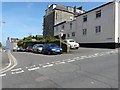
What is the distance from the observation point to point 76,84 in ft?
26.8

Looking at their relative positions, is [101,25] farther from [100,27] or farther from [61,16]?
[61,16]

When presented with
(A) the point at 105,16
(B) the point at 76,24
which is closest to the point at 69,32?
(B) the point at 76,24

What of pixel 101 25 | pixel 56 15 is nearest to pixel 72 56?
pixel 101 25

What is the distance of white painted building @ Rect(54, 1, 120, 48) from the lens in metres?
32.9

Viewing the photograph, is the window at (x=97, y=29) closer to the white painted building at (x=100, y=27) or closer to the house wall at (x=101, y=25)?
the white painted building at (x=100, y=27)

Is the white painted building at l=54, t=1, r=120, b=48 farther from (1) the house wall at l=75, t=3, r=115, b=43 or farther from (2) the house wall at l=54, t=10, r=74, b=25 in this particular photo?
(2) the house wall at l=54, t=10, r=74, b=25

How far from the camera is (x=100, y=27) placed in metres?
36.6

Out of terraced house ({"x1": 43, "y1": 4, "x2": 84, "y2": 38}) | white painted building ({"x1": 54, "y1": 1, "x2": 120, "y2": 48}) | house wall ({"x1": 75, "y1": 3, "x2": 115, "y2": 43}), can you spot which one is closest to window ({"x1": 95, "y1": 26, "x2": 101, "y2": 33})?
white painted building ({"x1": 54, "y1": 1, "x2": 120, "y2": 48})

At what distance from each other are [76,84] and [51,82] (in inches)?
44.8

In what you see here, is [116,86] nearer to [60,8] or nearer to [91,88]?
[91,88]

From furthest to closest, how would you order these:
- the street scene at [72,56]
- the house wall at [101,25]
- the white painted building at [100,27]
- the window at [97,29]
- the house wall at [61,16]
Result: 1. the house wall at [61,16]
2. the window at [97,29]
3. the house wall at [101,25]
4. the white painted building at [100,27]
5. the street scene at [72,56]

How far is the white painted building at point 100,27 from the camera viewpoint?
3291 centimetres

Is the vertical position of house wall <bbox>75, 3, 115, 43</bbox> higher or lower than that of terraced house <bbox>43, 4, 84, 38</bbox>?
lower

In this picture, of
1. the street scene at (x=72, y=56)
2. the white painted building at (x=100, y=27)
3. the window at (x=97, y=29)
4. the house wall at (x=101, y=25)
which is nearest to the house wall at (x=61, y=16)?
the street scene at (x=72, y=56)
